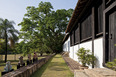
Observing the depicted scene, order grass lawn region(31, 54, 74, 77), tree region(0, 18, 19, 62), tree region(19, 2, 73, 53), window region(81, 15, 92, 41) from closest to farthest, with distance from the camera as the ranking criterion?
grass lawn region(31, 54, 74, 77), window region(81, 15, 92, 41), tree region(0, 18, 19, 62), tree region(19, 2, 73, 53)

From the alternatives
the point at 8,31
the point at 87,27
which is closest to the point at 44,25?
the point at 8,31

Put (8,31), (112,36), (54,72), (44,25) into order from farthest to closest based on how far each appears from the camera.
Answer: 1. (44,25)
2. (8,31)
3. (54,72)
4. (112,36)

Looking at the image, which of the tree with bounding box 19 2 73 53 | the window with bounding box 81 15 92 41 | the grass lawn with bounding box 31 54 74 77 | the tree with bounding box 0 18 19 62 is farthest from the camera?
the tree with bounding box 19 2 73 53

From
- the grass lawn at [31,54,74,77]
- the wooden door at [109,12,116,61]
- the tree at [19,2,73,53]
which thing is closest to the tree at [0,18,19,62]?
the tree at [19,2,73,53]

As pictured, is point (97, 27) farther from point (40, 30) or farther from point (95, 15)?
point (40, 30)

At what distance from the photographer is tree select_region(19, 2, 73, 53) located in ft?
98.5

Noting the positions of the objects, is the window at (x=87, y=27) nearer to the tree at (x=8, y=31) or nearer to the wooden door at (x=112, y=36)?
the wooden door at (x=112, y=36)

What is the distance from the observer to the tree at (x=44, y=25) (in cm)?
3001

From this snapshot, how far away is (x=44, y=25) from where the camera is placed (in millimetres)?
31656

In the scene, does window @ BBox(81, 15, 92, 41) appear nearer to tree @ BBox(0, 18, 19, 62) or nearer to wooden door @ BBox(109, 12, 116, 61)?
wooden door @ BBox(109, 12, 116, 61)

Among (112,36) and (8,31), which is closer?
(112,36)

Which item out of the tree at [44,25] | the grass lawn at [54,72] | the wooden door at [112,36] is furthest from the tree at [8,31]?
the wooden door at [112,36]

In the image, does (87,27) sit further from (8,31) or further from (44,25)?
(44,25)

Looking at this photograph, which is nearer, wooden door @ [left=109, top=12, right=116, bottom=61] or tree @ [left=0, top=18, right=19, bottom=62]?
wooden door @ [left=109, top=12, right=116, bottom=61]
